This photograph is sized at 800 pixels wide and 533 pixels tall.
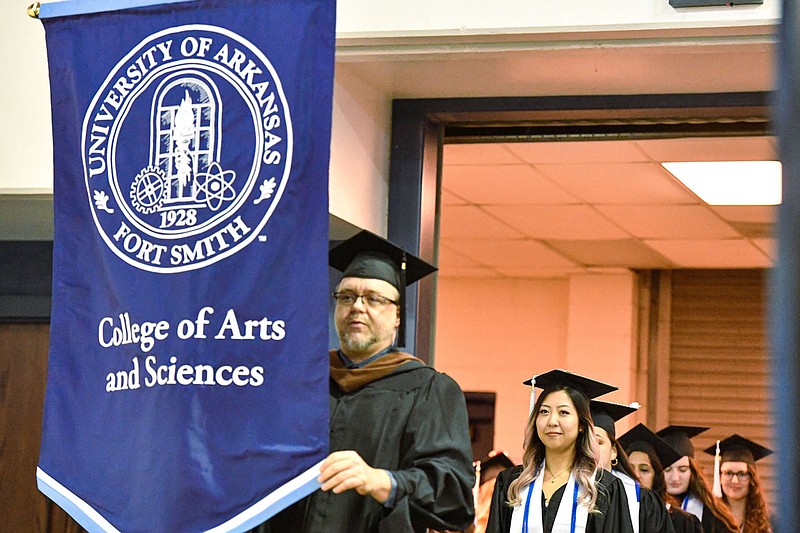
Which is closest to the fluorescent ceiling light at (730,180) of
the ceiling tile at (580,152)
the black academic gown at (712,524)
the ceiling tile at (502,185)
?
the ceiling tile at (580,152)

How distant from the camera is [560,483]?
15.9 feet

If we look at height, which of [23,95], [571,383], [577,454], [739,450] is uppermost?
[23,95]

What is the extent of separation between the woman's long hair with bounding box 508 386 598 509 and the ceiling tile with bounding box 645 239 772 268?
4.72 meters

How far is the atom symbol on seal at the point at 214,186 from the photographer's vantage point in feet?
10.9

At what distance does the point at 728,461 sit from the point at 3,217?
17.0ft

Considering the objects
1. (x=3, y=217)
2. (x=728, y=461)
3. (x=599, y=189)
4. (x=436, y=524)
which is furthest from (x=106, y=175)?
(x=728, y=461)

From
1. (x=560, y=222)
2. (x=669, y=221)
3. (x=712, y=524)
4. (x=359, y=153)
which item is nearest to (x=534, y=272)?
(x=560, y=222)

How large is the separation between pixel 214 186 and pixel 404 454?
884 mm

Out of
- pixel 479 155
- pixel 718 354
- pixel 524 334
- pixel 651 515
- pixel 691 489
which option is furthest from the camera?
pixel 524 334

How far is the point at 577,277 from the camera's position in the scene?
1094 centimetres

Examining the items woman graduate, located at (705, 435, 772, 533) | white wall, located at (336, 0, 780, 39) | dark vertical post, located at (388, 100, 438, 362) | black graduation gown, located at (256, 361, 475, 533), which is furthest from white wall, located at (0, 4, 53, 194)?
woman graduate, located at (705, 435, 772, 533)

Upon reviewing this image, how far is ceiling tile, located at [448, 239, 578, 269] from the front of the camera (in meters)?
9.95

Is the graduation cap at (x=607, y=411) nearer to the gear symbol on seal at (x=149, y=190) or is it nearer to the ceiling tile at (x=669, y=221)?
the ceiling tile at (x=669, y=221)

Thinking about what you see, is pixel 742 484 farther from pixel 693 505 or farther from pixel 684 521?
pixel 684 521
